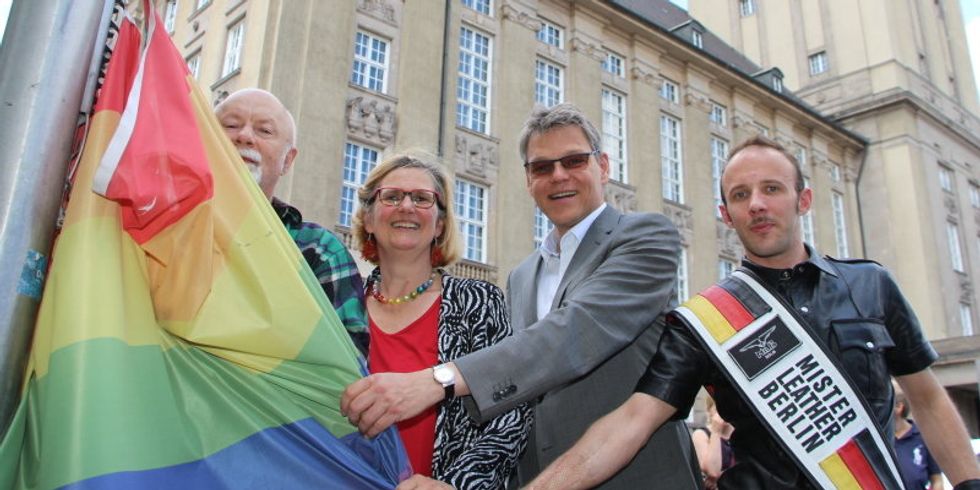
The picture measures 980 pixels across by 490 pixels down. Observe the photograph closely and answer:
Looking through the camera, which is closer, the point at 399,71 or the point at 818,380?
the point at 818,380

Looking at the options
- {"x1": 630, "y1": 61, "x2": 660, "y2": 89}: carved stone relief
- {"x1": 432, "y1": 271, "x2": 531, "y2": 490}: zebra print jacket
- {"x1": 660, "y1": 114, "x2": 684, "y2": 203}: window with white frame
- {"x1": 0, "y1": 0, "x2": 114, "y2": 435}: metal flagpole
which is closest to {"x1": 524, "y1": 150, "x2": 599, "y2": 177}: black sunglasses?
{"x1": 432, "y1": 271, "x2": 531, "y2": 490}: zebra print jacket

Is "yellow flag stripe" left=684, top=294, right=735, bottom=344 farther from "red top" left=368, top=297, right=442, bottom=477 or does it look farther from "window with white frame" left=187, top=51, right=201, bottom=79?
"window with white frame" left=187, top=51, right=201, bottom=79

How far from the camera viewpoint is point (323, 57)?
16281mm

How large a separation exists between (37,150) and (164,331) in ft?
1.72

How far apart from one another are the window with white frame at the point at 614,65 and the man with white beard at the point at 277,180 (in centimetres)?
2175

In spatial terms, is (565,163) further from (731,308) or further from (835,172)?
(835,172)

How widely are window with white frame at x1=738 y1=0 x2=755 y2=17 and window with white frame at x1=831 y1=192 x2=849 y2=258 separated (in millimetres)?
13776

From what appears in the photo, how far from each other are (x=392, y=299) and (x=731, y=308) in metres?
1.27

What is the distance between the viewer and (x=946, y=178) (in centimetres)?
3559

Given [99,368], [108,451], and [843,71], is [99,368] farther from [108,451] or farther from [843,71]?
[843,71]

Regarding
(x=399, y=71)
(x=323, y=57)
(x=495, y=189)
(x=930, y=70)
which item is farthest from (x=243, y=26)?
(x=930, y=70)

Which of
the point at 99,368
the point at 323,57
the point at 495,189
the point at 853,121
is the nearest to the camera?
the point at 99,368

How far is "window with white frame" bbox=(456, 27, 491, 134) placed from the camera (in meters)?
19.4

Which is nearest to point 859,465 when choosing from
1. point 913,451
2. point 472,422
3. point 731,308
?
point 731,308
